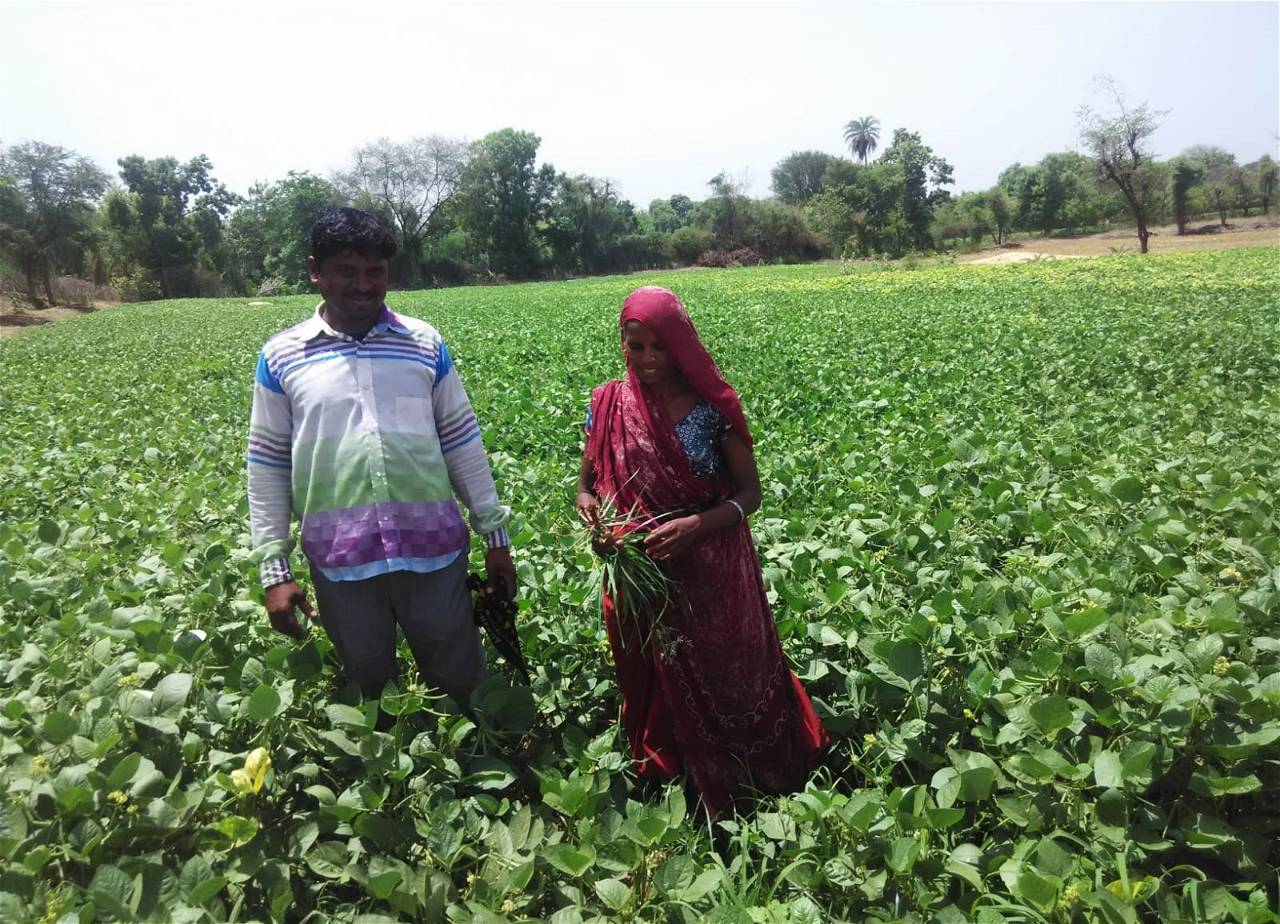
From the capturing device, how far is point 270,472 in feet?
6.70

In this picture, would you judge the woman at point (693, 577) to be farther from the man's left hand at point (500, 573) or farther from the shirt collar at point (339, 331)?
the shirt collar at point (339, 331)

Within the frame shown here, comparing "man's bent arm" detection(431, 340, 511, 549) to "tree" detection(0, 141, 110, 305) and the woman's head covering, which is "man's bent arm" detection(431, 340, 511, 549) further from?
"tree" detection(0, 141, 110, 305)

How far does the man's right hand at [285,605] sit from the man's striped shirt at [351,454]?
3 cm

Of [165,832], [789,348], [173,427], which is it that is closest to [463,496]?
[165,832]

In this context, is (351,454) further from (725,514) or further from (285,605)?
(725,514)

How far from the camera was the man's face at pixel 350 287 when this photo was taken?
6.32 feet

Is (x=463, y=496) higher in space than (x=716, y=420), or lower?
lower

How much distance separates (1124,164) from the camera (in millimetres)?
34031

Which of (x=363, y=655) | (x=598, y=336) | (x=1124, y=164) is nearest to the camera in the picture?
(x=363, y=655)

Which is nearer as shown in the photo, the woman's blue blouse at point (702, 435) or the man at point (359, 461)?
the man at point (359, 461)

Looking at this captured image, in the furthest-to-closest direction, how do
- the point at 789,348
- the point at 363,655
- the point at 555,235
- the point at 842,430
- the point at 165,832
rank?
the point at 555,235
the point at 789,348
the point at 842,430
the point at 363,655
the point at 165,832

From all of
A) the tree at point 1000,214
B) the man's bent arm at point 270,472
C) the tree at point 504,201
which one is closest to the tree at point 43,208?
the tree at point 504,201

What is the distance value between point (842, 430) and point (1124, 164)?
37.7 metres

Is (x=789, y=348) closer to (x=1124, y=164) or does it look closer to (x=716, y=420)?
(x=716, y=420)
